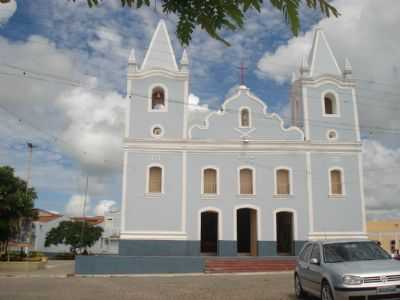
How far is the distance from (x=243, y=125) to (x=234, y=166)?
2660 millimetres

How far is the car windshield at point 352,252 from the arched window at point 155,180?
56.8ft

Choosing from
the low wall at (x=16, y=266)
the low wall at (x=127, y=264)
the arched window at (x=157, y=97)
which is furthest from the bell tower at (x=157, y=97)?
the low wall at (x=16, y=266)

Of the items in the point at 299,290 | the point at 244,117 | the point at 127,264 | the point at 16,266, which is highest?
the point at 244,117

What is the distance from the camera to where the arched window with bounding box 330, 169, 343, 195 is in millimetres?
27017

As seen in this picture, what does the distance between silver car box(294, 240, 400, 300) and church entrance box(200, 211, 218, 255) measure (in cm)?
1798

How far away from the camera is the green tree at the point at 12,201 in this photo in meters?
27.7

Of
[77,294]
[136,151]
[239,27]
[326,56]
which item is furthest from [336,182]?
[239,27]

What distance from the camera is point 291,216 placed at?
27.2 m

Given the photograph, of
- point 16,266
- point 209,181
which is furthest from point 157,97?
point 16,266

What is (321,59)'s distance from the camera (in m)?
29.2

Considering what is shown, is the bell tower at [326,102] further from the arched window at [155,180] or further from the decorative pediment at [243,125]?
the arched window at [155,180]

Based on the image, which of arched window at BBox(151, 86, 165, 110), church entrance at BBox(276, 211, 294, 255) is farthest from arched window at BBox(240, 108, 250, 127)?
church entrance at BBox(276, 211, 294, 255)

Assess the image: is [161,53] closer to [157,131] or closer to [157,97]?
[157,97]

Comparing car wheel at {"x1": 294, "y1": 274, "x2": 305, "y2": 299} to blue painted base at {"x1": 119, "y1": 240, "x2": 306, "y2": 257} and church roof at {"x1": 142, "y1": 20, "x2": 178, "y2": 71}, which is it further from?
church roof at {"x1": 142, "y1": 20, "x2": 178, "y2": 71}
